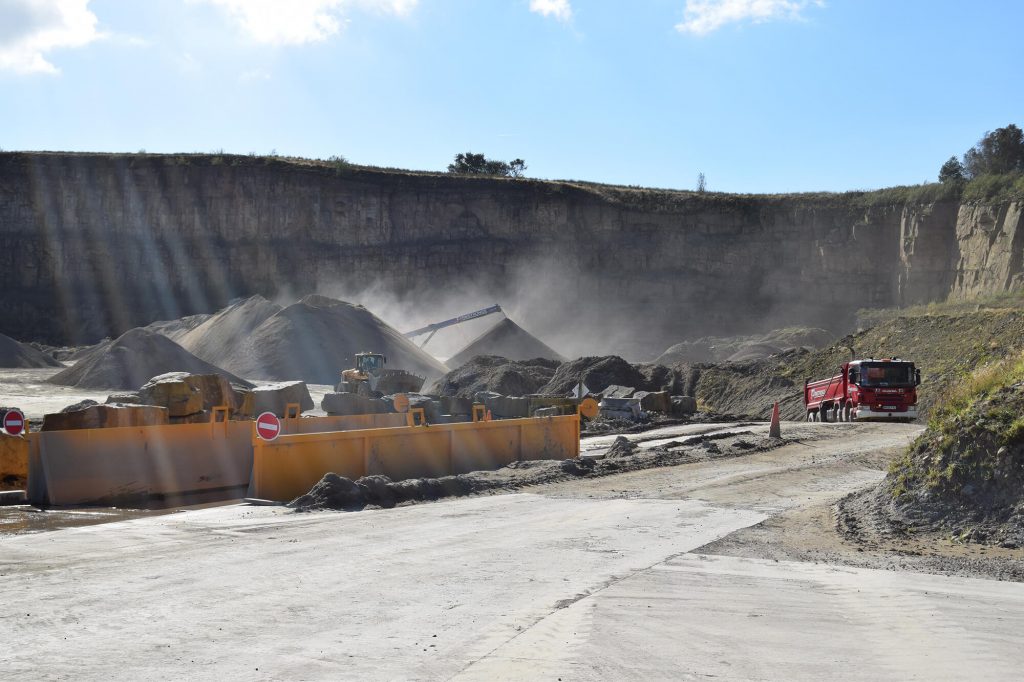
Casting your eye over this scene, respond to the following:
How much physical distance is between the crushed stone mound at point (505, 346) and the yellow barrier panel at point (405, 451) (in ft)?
121

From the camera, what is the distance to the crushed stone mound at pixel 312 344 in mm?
46719

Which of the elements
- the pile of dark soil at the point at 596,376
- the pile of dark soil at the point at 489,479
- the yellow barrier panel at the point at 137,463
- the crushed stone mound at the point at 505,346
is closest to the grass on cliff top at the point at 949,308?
the pile of dark soil at the point at 596,376

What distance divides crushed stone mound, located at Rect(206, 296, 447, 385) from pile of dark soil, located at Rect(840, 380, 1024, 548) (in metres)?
37.5

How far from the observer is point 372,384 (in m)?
37.9

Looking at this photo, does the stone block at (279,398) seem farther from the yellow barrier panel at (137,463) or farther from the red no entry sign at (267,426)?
the red no entry sign at (267,426)

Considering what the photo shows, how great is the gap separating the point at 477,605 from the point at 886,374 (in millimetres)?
26343

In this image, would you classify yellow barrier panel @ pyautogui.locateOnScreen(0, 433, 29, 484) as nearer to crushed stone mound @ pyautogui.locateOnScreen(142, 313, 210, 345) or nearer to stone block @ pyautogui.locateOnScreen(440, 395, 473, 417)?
stone block @ pyautogui.locateOnScreen(440, 395, 473, 417)

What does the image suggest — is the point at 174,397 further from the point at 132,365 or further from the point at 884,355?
the point at 884,355

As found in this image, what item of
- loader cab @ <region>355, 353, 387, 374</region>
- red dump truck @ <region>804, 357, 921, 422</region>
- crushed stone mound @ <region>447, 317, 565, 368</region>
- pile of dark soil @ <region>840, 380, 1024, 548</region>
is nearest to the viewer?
pile of dark soil @ <region>840, 380, 1024, 548</region>

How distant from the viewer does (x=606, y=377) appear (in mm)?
40906

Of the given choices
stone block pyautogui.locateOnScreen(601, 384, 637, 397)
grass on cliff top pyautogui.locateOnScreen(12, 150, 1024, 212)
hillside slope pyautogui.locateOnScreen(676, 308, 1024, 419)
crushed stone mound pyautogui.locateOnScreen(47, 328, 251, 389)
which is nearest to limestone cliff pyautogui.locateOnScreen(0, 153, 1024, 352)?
grass on cliff top pyautogui.locateOnScreen(12, 150, 1024, 212)

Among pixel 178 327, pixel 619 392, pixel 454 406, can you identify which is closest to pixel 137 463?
pixel 454 406

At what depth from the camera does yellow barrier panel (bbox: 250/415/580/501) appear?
14.1 metres

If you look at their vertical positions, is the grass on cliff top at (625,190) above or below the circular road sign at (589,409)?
above
